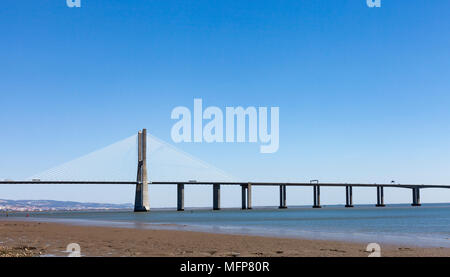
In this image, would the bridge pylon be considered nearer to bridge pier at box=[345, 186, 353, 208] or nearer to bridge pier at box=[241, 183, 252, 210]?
bridge pier at box=[241, 183, 252, 210]

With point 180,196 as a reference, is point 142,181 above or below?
above

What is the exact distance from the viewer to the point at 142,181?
120 m

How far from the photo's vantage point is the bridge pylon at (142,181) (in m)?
120

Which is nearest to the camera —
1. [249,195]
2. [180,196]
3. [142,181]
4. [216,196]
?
[142,181]

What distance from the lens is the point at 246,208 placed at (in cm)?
16338

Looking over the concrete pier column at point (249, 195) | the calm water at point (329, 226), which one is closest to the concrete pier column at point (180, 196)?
the concrete pier column at point (249, 195)

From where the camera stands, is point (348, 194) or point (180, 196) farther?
point (348, 194)

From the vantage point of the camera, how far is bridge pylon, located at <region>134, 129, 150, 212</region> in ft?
393

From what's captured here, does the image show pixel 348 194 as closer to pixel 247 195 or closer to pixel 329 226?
pixel 247 195

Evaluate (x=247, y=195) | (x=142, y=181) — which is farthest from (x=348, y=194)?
(x=142, y=181)
